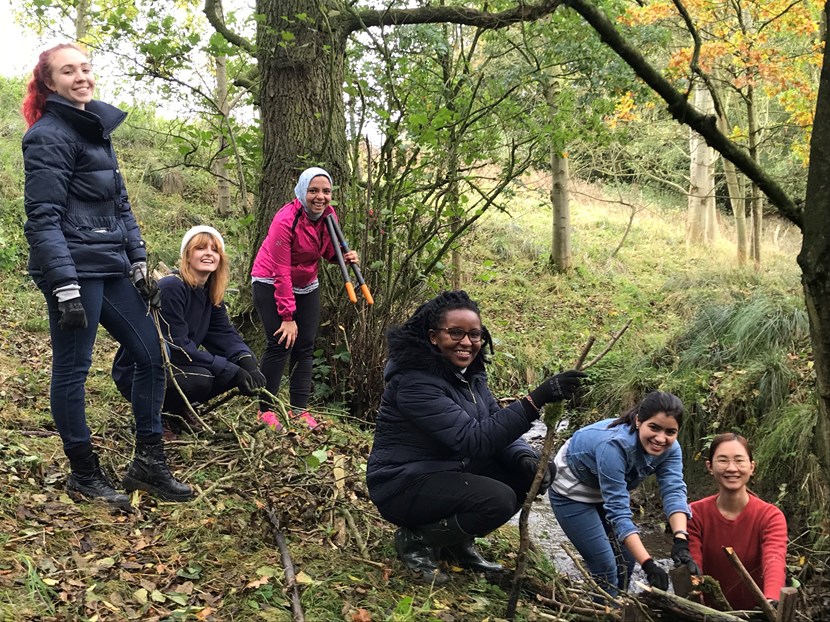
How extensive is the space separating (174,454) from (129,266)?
1.43 meters

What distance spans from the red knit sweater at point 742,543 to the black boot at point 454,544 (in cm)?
98

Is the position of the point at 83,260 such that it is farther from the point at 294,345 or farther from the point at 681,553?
the point at 681,553

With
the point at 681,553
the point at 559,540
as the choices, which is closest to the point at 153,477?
the point at 681,553

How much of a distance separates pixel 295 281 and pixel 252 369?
85 cm

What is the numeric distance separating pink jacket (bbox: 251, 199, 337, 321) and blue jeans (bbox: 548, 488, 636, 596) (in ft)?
7.67

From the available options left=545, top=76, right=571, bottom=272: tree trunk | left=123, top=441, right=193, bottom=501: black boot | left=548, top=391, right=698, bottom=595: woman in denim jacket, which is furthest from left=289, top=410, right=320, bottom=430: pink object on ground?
left=545, top=76, right=571, bottom=272: tree trunk

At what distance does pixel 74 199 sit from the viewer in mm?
3352

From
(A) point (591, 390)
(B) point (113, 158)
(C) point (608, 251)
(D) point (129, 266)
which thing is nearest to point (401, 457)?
(D) point (129, 266)

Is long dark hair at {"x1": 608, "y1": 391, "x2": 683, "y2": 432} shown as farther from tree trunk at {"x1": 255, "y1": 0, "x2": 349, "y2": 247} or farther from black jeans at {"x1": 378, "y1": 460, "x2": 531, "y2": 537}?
tree trunk at {"x1": 255, "y1": 0, "x2": 349, "y2": 247}

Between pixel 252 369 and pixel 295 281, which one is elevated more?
pixel 295 281

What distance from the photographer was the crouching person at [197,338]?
172 inches

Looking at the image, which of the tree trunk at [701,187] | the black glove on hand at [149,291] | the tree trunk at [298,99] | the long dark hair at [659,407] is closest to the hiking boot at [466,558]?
the long dark hair at [659,407]

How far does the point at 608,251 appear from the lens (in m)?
14.9

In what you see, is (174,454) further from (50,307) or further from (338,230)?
(338,230)
